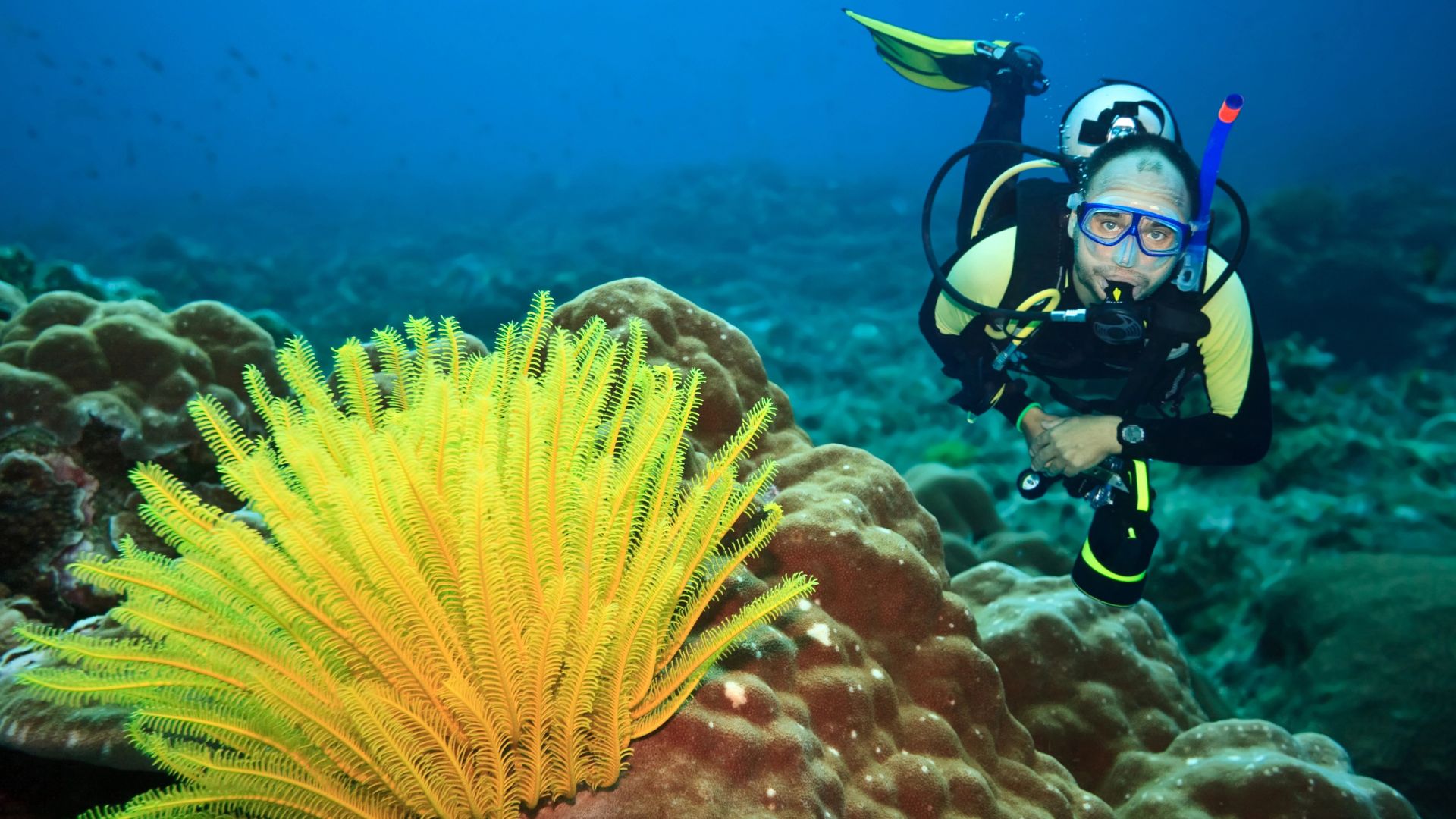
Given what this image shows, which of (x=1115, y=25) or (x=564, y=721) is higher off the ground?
(x=1115, y=25)

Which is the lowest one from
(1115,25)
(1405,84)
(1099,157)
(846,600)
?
(846,600)

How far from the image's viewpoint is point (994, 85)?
6203 mm

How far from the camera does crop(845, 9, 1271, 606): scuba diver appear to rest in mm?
3385

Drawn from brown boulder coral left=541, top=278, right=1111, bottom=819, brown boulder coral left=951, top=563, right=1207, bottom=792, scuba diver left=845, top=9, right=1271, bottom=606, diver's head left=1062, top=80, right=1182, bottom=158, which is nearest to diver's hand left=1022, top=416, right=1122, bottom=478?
scuba diver left=845, top=9, right=1271, bottom=606

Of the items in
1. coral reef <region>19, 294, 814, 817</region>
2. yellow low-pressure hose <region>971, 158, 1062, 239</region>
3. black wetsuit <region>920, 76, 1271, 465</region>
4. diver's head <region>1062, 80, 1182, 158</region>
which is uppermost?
diver's head <region>1062, 80, 1182, 158</region>

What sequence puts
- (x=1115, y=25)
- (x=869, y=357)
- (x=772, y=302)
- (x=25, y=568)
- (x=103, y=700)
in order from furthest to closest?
(x=1115, y=25)
(x=772, y=302)
(x=869, y=357)
(x=25, y=568)
(x=103, y=700)

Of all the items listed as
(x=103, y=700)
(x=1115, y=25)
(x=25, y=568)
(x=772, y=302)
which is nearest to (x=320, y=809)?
(x=103, y=700)

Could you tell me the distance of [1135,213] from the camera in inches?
130

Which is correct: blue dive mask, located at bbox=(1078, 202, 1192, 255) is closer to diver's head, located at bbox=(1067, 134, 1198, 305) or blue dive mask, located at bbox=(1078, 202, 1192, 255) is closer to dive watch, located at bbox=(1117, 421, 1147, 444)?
diver's head, located at bbox=(1067, 134, 1198, 305)

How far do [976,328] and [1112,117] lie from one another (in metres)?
1.59

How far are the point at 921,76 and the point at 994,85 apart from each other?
0.73 metres

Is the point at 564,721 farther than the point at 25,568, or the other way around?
the point at 25,568

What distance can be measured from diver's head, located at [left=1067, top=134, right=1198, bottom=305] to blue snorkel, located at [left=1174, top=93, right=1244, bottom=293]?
37 mm

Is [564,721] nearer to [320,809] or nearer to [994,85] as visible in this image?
[320,809]
